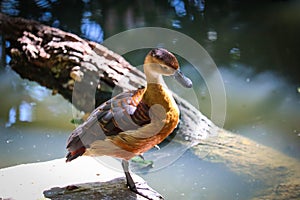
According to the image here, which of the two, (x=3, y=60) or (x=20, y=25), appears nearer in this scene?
(x=20, y=25)

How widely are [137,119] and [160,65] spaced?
0.65 feet

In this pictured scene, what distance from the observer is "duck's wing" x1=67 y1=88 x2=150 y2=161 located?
1.58 meters

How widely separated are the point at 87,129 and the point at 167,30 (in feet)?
8.05

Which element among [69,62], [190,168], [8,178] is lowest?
[190,168]

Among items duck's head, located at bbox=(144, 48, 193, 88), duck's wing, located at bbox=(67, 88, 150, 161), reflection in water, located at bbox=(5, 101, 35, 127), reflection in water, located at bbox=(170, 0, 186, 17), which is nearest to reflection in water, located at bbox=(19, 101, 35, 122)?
reflection in water, located at bbox=(5, 101, 35, 127)

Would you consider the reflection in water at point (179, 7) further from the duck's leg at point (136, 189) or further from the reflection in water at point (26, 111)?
the duck's leg at point (136, 189)

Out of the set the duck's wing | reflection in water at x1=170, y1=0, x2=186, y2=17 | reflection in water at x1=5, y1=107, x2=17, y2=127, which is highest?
the duck's wing

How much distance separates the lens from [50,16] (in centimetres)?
424

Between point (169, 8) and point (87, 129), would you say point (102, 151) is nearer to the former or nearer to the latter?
point (87, 129)

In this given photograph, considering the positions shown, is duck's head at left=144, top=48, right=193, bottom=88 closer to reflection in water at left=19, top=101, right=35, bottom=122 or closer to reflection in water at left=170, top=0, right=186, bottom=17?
reflection in water at left=19, top=101, right=35, bottom=122

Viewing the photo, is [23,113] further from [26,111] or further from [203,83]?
[203,83]

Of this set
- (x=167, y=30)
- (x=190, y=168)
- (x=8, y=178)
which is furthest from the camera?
(x=167, y=30)

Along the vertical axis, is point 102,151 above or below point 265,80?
above

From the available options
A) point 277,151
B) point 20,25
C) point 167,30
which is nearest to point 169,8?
point 167,30
